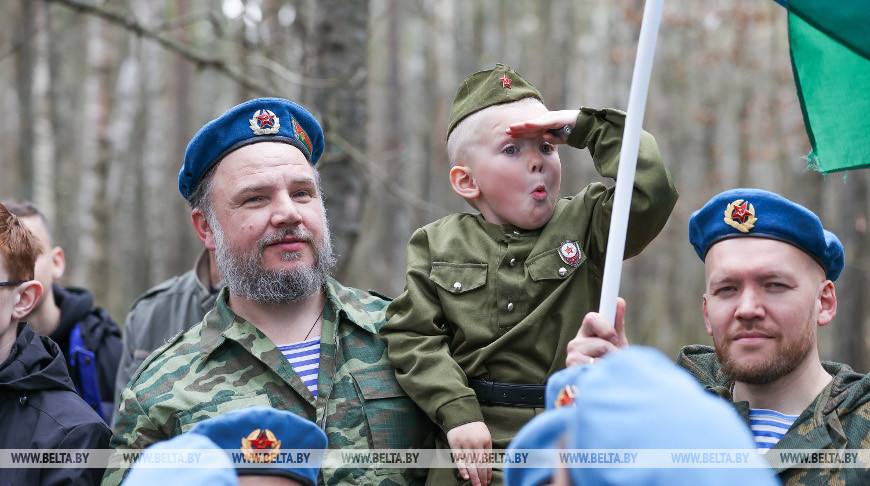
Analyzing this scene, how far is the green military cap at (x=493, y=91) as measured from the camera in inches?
133

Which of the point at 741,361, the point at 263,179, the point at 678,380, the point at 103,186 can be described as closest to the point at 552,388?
the point at 678,380

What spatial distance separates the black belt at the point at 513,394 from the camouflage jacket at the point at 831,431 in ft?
2.20

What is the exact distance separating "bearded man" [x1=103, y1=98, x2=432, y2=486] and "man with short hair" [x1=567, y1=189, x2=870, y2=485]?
1.18m

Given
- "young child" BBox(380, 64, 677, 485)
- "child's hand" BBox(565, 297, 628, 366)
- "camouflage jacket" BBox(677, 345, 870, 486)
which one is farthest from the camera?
"young child" BBox(380, 64, 677, 485)

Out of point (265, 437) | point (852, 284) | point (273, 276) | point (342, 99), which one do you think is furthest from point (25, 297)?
point (852, 284)

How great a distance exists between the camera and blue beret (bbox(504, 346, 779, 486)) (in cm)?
141

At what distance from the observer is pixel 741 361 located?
2.85m

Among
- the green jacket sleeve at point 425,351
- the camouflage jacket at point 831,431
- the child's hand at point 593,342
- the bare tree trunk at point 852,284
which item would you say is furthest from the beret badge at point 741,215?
the bare tree trunk at point 852,284

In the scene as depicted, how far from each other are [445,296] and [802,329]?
3.99 ft

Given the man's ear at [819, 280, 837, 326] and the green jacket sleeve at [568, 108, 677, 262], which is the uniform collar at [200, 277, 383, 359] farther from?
the man's ear at [819, 280, 837, 326]

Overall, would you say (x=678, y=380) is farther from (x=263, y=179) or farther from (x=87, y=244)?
(x=87, y=244)

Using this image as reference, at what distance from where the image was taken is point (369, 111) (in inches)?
499

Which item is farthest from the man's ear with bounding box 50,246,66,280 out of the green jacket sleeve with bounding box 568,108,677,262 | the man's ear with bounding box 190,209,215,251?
the green jacket sleeve with bounding box 568,108,677,262

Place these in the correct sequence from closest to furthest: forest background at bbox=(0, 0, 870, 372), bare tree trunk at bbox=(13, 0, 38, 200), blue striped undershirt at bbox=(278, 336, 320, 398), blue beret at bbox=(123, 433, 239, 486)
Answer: blue beret at bbox=(123, 433, 239, 486)
blue striped undershirt at bbox=(278, 336, 320, 398)
forest background at bbox=(0, 0, 870, 372)
bare tree trunk at bbox=(13, 0, 38, 200)
